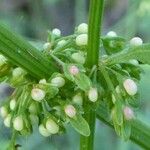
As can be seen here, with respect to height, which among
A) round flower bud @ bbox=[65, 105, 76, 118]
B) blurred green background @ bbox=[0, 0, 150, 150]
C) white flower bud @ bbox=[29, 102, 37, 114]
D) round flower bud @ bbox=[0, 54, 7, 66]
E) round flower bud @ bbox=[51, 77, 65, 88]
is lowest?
round flower bud @ bbox=[65, 105, 76, 118]

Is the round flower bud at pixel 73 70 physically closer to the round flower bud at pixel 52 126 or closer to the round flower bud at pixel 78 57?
the round flower bud at pixel 78 57

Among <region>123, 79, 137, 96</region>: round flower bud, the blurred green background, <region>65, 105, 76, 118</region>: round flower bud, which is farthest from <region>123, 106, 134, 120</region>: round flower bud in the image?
the blurred green background

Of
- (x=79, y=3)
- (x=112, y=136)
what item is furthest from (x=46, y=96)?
(x=79, y=3)

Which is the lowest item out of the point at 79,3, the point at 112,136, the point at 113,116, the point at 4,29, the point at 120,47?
the point at 113,116

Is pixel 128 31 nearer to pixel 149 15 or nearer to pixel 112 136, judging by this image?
pixel 149 15

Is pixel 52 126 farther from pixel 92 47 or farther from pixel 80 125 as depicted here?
pixel 92 47

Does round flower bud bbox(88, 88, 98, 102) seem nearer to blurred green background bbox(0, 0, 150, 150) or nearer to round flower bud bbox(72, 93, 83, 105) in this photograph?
round flower bud bbox(72, 93, 83, 105)
